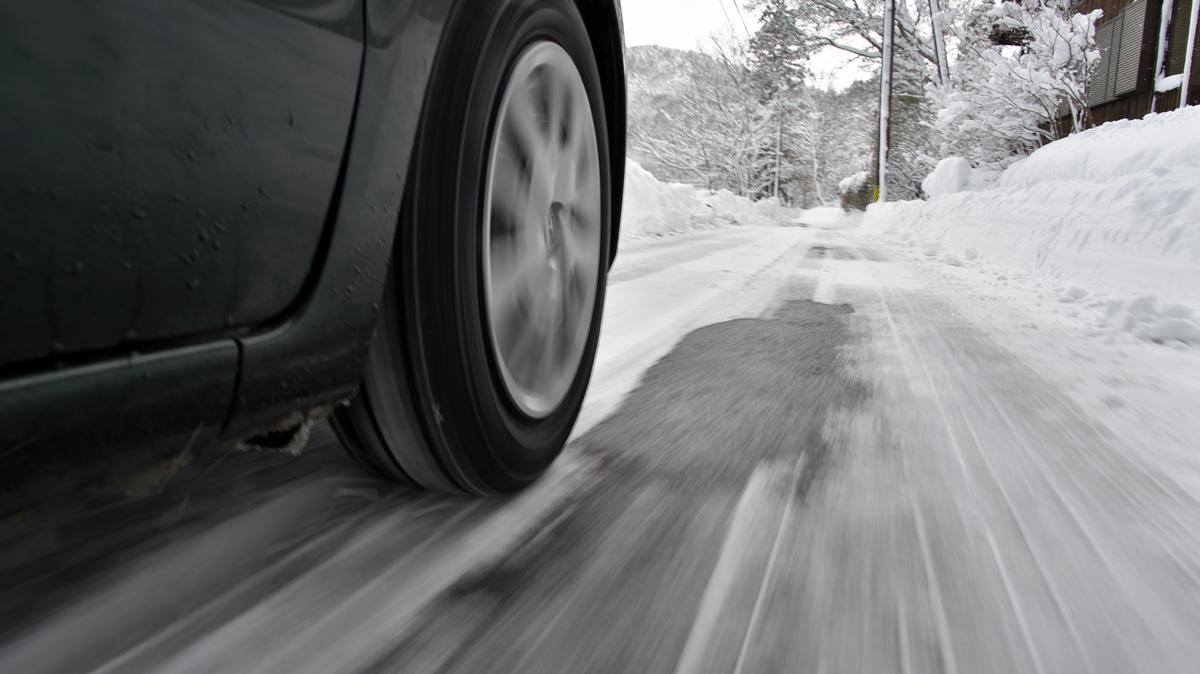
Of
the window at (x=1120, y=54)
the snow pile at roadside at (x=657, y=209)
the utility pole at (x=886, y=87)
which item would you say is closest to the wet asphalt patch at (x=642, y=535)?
the snow pile at roadside at (x=657, y=209)

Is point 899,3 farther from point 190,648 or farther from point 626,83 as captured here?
point 190,648

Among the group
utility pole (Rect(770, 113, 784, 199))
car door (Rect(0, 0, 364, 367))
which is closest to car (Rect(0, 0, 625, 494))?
car door (Rect(0, 0, 364, 367))

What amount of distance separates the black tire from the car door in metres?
0.28

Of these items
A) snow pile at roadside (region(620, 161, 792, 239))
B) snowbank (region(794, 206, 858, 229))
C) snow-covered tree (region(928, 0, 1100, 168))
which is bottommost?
snowbank (region(794, 206, 858, 229))

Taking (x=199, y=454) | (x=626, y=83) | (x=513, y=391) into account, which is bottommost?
(x=513, y=391)

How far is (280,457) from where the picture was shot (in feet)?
5.68

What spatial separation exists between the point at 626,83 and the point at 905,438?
124cm

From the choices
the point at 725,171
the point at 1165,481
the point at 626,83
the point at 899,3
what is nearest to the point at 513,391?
the point at 626,83

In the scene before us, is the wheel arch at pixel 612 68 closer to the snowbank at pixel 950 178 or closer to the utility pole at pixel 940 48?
the snowbank at pixel 950 178

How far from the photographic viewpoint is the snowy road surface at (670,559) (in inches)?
43.0

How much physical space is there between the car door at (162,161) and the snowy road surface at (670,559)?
0.73ft

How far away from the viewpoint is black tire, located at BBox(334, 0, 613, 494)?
1270mm

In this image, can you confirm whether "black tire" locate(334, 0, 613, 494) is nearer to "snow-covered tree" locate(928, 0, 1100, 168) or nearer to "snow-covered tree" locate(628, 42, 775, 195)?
"snow-covered tree" locate(928, 0, 1100, 168)

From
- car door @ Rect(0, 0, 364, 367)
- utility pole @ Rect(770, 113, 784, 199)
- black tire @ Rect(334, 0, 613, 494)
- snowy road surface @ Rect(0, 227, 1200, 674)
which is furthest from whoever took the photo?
utility pole @ Rect(770, 113, 784, 199)
